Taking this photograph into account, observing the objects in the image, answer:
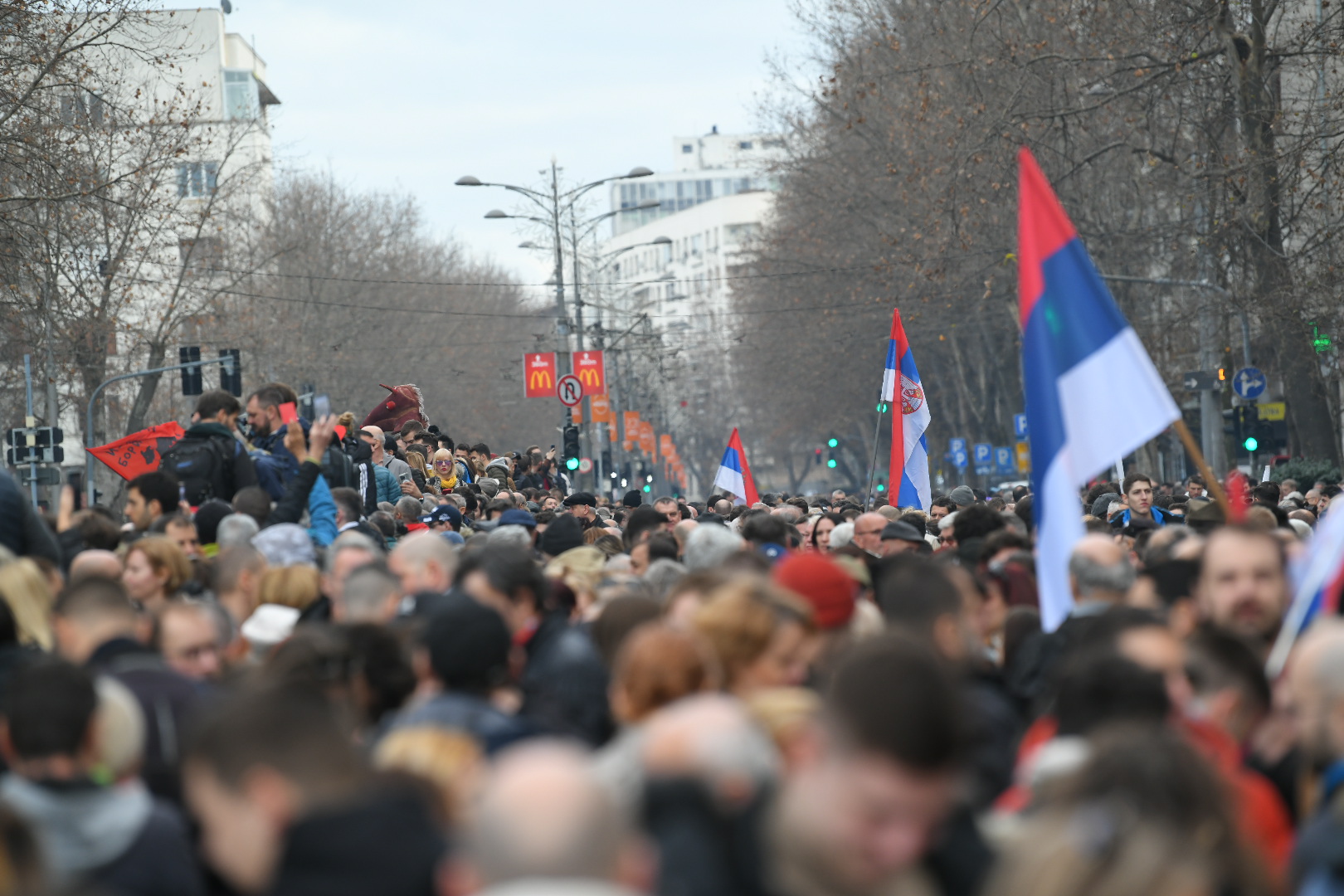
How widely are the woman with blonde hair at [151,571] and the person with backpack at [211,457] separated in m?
2.88

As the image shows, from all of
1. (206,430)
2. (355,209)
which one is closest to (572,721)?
(206,430)

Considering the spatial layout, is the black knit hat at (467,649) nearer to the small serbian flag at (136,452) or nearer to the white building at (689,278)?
the small serbian flag at (136,452)

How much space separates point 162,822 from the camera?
4484 mm

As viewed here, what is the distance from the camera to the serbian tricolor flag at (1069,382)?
7625 millimetres

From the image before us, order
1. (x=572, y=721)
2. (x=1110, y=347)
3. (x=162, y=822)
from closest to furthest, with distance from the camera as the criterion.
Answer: (x=162, y=822) → (x=572, y=721) → (x=1110, y=347)

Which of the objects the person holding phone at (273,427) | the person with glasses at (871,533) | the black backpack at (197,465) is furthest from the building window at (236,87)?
the person with glasses at (871,533)

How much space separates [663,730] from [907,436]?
1340cm

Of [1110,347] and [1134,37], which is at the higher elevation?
[1134,37]

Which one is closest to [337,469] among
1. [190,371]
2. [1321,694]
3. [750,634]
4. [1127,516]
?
[1127,516]

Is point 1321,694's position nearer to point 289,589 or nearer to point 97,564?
point 289,589

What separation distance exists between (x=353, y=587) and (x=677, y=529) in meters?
5.89

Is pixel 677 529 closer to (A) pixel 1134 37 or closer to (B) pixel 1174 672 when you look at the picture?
(B) pixel 1174 672

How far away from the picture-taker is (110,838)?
441cm

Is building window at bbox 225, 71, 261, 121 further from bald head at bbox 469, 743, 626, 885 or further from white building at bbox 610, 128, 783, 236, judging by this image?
bald head at bbox 469, 743, 626, 885
